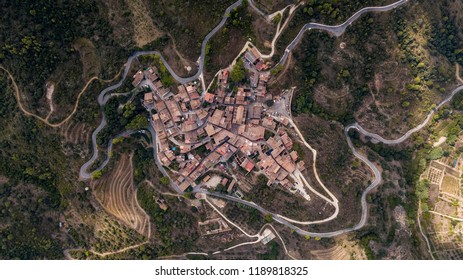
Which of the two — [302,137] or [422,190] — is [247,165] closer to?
[302,137]

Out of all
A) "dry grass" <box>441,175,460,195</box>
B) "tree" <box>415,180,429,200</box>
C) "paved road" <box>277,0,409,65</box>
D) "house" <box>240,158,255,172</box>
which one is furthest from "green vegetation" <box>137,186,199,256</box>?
"dry grass" <box>441,175,460,195</box>

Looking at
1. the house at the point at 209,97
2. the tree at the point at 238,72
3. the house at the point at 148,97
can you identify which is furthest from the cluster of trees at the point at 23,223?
the tree at the point at 238,72

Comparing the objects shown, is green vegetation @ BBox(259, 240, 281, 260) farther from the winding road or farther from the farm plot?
the farm plot

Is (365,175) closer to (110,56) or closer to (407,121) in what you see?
(407,121)

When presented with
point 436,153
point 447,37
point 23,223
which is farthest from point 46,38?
point 436,153

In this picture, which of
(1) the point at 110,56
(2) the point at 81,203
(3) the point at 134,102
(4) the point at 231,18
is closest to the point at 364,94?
(4) the point at 231,18

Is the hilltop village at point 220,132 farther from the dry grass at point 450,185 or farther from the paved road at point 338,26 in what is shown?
the dry grass at point 450,185
